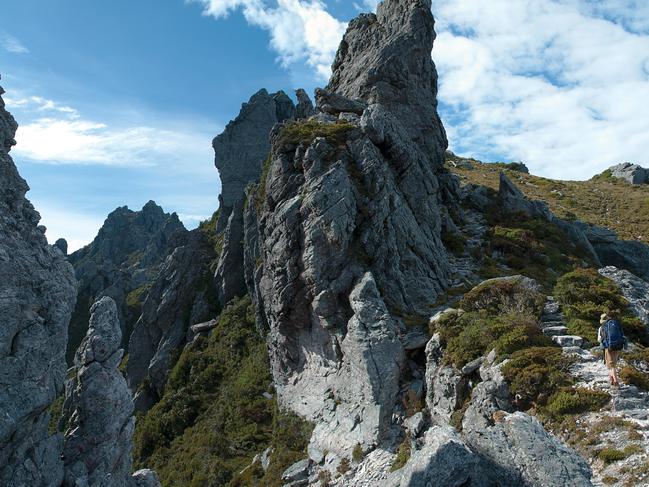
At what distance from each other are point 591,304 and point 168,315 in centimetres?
5092

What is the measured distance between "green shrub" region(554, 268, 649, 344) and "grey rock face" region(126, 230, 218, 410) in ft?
139

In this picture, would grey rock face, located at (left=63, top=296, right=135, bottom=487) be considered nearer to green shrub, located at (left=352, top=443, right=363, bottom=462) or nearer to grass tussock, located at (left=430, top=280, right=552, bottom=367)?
green shrub, located at (left=352, top=443, right=363, bottom=462)

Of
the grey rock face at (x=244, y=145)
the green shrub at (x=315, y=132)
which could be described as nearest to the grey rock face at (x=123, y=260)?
the grey rock face at (x=244, y=145)

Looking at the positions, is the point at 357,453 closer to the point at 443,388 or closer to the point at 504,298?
the point at 443,388

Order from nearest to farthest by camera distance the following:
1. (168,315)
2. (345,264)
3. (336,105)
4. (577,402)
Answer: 1. (577,402)
2. (345,264)
3. (336,105)
4. (168,315)

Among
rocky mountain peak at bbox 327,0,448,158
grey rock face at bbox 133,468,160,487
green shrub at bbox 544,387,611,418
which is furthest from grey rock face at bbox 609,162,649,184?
grey rock face at bbox 133,468,160,487

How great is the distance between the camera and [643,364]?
17.5 metres

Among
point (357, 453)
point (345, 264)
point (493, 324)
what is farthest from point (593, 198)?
point (357, 453)

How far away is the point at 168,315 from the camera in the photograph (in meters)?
61.2

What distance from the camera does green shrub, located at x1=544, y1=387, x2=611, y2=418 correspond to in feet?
51.2

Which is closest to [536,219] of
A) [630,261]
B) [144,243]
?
[630,261]

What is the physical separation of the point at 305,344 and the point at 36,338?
55.4 ft

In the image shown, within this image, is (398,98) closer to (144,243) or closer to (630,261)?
(630,261)

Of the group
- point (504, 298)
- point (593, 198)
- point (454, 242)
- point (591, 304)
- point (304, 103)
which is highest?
point (304, 103)
